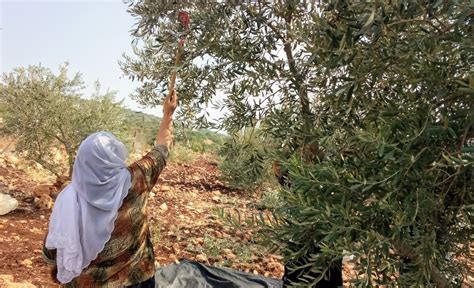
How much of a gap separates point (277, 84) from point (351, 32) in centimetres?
146

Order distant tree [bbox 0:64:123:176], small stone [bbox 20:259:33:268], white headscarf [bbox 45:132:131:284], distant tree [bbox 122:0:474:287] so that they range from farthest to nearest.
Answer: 1. distant tree [bbox 0:64:123:176]
2. small stone [bbox 20:259:33:268]
3. white headscarf [bbox 45:132:131:284]
4. distant tree [bbox 122:0:474:287]

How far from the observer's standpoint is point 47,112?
8.50 m

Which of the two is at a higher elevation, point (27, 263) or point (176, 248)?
point (176, 248)

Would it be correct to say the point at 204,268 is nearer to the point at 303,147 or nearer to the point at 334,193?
the point at 303,147

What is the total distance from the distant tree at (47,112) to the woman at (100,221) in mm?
6127

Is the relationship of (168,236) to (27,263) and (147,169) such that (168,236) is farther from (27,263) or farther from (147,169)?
(147,169)

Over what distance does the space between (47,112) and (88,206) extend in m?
6.47

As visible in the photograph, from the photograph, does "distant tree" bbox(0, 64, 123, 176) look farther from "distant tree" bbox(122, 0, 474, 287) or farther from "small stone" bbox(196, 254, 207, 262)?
"distant tree" bbox(122, 0, 474, 287)

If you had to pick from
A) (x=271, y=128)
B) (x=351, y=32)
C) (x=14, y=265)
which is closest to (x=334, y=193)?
(x=351, y=32)

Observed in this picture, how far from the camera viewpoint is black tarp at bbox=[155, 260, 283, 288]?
16.4 ft

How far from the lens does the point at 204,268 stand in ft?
17.4

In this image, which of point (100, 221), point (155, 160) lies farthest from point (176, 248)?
point (100, 221)

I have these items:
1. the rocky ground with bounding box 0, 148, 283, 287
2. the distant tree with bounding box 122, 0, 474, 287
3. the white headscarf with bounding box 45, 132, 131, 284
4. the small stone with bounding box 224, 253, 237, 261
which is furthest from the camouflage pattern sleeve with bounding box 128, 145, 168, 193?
the small stone with bounding box 224, 253, 237, 261

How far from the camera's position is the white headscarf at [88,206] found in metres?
2.62
